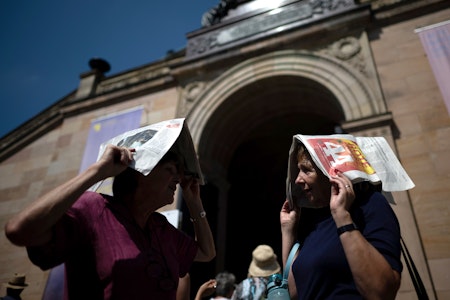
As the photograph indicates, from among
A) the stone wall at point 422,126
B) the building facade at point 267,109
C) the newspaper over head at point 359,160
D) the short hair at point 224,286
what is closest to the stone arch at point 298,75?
the building facade at point 267,109

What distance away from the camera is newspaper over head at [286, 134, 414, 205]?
167 centimetres

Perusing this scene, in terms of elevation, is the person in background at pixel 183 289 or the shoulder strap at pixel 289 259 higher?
the shoulder strap at pixel 289 259

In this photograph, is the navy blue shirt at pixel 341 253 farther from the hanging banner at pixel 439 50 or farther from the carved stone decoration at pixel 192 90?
the carved stone decoration at pixel 192 90

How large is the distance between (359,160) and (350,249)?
1.88 ft

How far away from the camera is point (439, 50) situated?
5684 millimetres

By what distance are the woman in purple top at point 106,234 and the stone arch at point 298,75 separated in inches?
190

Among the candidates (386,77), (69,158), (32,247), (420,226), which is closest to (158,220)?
(32,247)

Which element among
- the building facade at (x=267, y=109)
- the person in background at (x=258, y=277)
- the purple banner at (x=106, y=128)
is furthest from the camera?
the purple banner at (x=106, y=128)

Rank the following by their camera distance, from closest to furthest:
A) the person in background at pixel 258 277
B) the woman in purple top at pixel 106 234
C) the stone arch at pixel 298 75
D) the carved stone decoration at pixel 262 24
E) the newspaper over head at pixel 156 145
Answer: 1. the woman in purple top at pixel 106 234
2. the newspaper over head at pixel 156 145
3. the person in background at pixel 258 277
4. the stone arch at pixel 298 75
5. the carved stone decoration at pixel 262 24

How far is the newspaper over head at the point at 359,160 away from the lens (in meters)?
1.67

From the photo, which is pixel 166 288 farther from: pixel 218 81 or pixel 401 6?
pixel 401 6

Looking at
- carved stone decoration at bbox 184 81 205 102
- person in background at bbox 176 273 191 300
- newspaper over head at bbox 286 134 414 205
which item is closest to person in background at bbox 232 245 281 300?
person in background at bbox 176 273 191 300

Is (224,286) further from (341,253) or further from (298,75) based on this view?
(298,75)

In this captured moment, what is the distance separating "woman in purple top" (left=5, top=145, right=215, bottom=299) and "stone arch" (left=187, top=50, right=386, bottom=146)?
4821 millimetres
